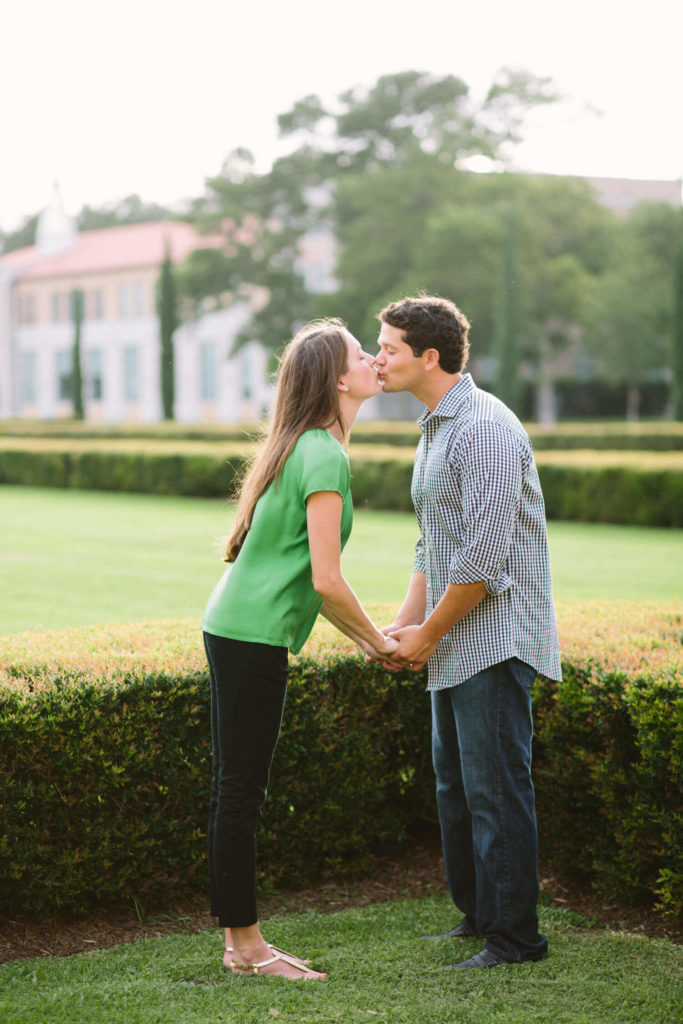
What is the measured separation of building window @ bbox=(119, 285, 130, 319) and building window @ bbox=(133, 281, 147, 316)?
43cm

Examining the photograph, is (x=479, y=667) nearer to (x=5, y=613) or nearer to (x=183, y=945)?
(x=183, y=945)

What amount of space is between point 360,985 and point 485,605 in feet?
3.24

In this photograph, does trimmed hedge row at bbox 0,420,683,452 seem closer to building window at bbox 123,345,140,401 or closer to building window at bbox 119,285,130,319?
building window at bbox 123,345,140,401

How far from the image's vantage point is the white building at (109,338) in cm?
4800

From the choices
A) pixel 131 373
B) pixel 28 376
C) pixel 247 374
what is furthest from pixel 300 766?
pixel 28 376

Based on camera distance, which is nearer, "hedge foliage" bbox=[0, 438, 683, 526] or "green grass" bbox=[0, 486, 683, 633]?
"green grass" bbox=[0, 486, 683, 633]

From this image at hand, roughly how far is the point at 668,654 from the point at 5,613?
423cm

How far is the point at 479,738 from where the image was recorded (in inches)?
108

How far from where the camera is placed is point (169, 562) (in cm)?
879

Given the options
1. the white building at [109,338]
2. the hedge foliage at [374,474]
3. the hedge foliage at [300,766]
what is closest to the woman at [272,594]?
the hedge foliage at [300,766]

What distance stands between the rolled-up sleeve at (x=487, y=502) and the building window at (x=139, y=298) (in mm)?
48559

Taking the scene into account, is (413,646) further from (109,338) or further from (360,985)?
(109,338)

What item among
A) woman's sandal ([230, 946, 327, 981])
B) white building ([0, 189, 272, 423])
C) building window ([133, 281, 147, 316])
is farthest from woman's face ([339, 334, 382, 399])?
building window ([133, 281, 147, 316])

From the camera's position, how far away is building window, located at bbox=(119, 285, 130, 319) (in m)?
50.3
